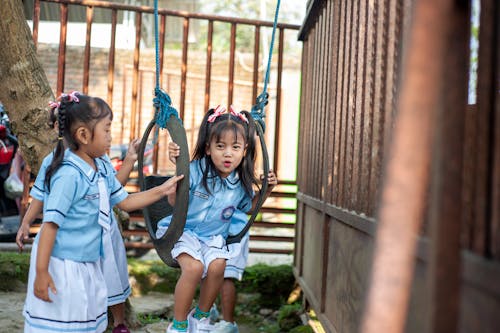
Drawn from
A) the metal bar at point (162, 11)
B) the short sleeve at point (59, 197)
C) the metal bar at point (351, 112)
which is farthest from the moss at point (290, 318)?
the short sleeve at point (59, 197)

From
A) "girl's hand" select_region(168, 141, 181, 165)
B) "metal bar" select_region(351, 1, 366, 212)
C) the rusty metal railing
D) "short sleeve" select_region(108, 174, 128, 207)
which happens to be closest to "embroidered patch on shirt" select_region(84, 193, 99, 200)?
"short sleeve" select_region(108, 174, 128, 207)

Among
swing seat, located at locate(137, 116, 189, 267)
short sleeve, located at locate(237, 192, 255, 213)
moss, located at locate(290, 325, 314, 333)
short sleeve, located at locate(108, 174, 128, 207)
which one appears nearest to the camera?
swing seat, located at locate(137, 116, 189, 267)

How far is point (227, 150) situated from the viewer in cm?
360

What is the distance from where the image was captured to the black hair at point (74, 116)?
2967 mm

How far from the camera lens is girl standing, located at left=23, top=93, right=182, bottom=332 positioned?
2822 millimetres

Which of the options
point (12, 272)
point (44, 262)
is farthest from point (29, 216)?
point (12, 272)

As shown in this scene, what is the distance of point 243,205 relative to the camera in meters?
3.88

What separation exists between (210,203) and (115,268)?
67 centimetres

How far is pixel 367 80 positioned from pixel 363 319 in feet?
6.79

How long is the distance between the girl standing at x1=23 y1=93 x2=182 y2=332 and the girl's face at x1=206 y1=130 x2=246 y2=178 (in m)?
0.54

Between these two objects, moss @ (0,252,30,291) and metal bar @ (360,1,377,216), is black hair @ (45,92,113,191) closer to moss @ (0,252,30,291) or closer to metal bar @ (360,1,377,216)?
metal bar @ (360,1,377,216)

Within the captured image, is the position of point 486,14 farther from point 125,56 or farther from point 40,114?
point 125,56

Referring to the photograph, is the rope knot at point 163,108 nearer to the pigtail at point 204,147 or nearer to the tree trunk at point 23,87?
the pigtail at point 204,147

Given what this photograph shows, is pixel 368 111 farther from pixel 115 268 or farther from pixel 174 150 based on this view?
pixel 115 268
